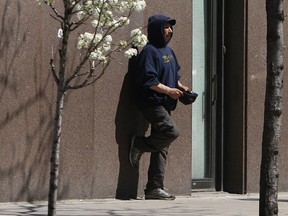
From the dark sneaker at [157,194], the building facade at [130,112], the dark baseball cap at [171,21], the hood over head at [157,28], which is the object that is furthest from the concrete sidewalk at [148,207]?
the dark baseball cap at [171,21]

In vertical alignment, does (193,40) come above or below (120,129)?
above

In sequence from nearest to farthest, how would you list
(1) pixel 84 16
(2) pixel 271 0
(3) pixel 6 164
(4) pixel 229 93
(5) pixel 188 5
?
1. (1) pixel 84 16
2. (2) pixel 271 0
3. (3) pixel 6 164
4. (5) pixel 188 5
5. (4) pixel 229 93

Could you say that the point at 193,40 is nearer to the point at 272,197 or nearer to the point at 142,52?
the point at 142,52

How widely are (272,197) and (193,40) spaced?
454cm

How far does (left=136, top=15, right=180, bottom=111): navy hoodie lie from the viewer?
10.7 meters

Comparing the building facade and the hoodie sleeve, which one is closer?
the building facade

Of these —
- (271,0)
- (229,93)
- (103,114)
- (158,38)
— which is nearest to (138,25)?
(158,38)

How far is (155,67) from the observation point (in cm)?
1074

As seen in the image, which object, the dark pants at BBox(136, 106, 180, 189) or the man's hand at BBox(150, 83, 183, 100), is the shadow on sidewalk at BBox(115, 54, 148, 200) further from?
the man's hand at BBox(150, 83, 183, 100)

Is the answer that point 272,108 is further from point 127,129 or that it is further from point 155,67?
point 127,129

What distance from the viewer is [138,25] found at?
36.4 feet

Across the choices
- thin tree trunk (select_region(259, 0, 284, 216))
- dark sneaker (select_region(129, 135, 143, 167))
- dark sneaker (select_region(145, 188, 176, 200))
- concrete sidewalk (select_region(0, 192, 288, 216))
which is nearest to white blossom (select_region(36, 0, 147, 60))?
thin tree trunk (select_region(259, 0, 284, 216))

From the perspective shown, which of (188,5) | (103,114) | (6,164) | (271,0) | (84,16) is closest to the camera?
(84,16)

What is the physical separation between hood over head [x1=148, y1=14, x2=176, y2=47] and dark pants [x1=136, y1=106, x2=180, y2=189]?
74 centimetres
